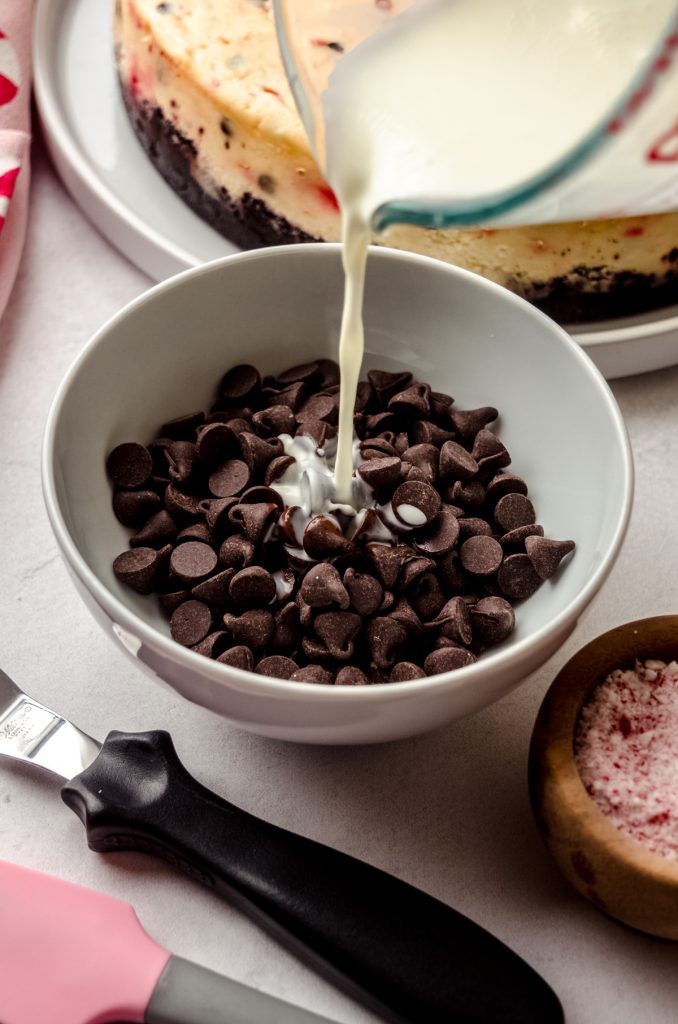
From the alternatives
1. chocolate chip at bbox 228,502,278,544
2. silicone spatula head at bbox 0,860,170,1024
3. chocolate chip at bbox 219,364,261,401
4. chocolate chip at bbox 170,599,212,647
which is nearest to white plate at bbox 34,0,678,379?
chocolate chip at bbox 219,364,261,401

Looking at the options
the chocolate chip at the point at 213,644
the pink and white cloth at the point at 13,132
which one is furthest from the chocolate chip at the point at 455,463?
the pink and white cloth at the point at 13,132

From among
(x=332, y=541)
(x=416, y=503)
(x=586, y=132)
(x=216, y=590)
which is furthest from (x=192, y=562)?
(x=586, y=132)

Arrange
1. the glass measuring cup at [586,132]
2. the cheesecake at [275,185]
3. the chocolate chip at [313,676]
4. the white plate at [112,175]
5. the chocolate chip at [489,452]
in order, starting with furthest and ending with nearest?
the white plate at [112,175]
the cheesecake at [275,185]
the chocolate chip at [489,452]
the chocolate chip at [313,676]
the glass measuring cup at [586,132]

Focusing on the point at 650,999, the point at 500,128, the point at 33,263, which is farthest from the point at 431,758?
the point at 33,263

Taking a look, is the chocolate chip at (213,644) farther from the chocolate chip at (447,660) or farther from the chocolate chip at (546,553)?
the chocolate chip at (546,553)

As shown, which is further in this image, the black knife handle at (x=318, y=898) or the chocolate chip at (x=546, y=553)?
the chocolate chip at (x=546, y=553)

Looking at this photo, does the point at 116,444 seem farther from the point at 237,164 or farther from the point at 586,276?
the point at 586,276

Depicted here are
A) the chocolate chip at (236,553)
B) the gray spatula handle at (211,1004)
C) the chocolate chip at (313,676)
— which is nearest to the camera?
the gray spatula handle at (211,1004)

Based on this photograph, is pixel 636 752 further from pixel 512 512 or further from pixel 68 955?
pixel 68 955
